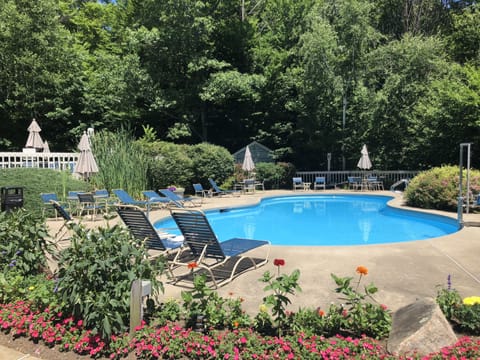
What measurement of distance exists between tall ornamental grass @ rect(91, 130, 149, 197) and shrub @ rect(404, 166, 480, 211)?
937cm

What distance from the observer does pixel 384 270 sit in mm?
4855

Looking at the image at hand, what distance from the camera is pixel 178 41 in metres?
20.2

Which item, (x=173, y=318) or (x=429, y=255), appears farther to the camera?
(x=429, y=255)

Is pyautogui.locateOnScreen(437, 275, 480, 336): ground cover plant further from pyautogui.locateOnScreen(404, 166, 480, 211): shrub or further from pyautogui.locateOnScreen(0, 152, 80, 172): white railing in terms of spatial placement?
pyautogui.locateOnScreen(0, 152, 80, 172): white railing

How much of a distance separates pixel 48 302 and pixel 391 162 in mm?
19543

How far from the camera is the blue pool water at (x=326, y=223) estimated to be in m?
9.35

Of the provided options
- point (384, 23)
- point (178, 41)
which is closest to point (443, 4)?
point (384, 23)

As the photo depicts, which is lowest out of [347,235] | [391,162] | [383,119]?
[347,235]

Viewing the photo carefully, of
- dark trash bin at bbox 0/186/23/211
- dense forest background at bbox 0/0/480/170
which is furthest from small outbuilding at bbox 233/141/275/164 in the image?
dark trash bin at bbox 0/186/23/211

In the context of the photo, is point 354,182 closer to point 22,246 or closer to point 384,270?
point 384,270

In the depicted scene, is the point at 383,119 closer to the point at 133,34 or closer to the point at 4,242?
the point at 133,34

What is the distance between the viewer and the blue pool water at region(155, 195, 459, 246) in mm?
9352

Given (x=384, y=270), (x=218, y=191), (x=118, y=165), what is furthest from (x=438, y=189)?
(x=118, y=165)

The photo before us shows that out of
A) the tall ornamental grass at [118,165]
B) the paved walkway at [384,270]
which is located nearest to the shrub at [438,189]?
the paved walkway at [384,270]
